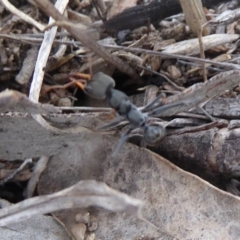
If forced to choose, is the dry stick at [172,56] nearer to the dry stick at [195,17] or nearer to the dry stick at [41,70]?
the dry stick at [195,17]

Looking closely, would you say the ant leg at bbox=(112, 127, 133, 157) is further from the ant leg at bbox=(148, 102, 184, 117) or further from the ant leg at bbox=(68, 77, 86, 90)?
the ant leg at bbox=(68, 77, 86, 90)

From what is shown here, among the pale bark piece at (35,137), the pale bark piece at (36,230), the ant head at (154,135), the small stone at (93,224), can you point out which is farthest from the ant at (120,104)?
the pale bark piece at (36,230)

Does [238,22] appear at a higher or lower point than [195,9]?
lower

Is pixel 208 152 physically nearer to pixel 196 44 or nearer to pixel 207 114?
pixel 207 114

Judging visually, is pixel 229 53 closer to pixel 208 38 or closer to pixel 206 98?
pixel 208 38

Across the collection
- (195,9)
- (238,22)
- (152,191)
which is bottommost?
(152,191)

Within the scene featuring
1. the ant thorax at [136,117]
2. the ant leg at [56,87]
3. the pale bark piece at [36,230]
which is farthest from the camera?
the ant leg at [56,87]

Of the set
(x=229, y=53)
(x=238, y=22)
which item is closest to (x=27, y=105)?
(x=229, y=53)

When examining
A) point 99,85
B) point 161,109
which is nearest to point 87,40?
point 99,85
